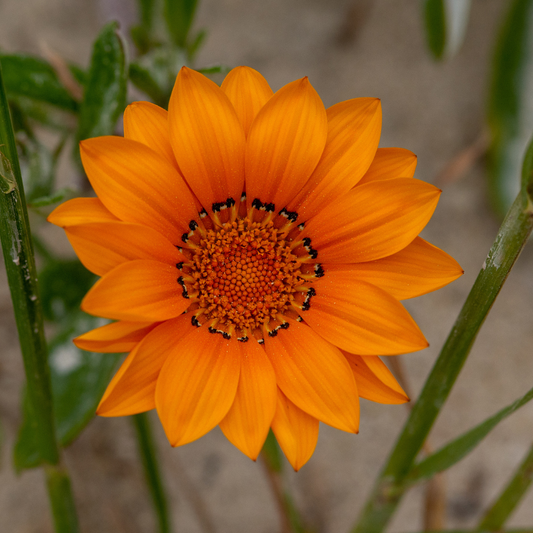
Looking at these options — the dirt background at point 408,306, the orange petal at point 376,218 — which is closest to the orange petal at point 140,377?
the orange petal at point 376,218

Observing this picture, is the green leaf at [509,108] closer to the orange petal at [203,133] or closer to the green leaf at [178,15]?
the green leaf at [178,15]

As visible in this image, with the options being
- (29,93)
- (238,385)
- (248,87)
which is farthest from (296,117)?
(29,93)

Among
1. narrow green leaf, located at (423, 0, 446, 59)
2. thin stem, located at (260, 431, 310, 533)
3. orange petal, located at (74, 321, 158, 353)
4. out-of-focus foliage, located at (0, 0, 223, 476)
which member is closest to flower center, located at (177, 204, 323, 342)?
orange petal, located at (74, 321, 158, 353)

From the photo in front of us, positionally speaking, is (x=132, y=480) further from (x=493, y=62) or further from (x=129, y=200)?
(x=493, y=62)

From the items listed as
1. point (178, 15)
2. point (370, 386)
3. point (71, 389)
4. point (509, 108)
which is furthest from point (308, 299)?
point (509, 108)

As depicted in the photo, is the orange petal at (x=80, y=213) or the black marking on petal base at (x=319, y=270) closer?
the orange petal at (x=80, y=213)

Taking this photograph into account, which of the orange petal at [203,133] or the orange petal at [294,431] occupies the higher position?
the orange petal at [203,133]

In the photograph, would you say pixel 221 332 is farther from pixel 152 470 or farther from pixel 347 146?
pixel 152 470
